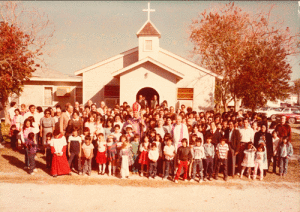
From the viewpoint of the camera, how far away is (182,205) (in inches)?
224

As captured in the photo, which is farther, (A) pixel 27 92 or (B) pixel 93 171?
(A) pixel 27 92

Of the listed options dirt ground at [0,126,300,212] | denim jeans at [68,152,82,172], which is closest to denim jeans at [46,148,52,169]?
dirt ground at [0,126,300,212]

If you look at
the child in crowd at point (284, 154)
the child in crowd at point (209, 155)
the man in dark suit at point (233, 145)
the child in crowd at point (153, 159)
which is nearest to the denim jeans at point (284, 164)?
the child in crowd at point (284, 154)

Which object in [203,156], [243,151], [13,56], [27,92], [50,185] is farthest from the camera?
[27,92]

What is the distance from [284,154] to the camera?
8.13 meters

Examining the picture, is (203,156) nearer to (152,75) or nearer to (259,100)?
(152,75)

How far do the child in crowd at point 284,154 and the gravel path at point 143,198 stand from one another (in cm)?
128

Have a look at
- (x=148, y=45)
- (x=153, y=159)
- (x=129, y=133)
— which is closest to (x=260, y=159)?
(x=153, y=159)

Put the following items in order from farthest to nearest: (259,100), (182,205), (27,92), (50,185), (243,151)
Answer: (27,92) < (259,100) < (243,151) < (50,185) < (182,205)

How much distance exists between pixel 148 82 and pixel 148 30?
462 centimetres

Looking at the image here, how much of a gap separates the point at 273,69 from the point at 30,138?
46.8ft

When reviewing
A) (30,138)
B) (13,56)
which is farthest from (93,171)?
(13,56)

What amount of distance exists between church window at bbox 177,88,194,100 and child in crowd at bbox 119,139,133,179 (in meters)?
9.50

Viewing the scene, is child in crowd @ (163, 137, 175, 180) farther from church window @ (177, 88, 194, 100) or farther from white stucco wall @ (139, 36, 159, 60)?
white stucco wall @ (139, 36, 159, 60)
